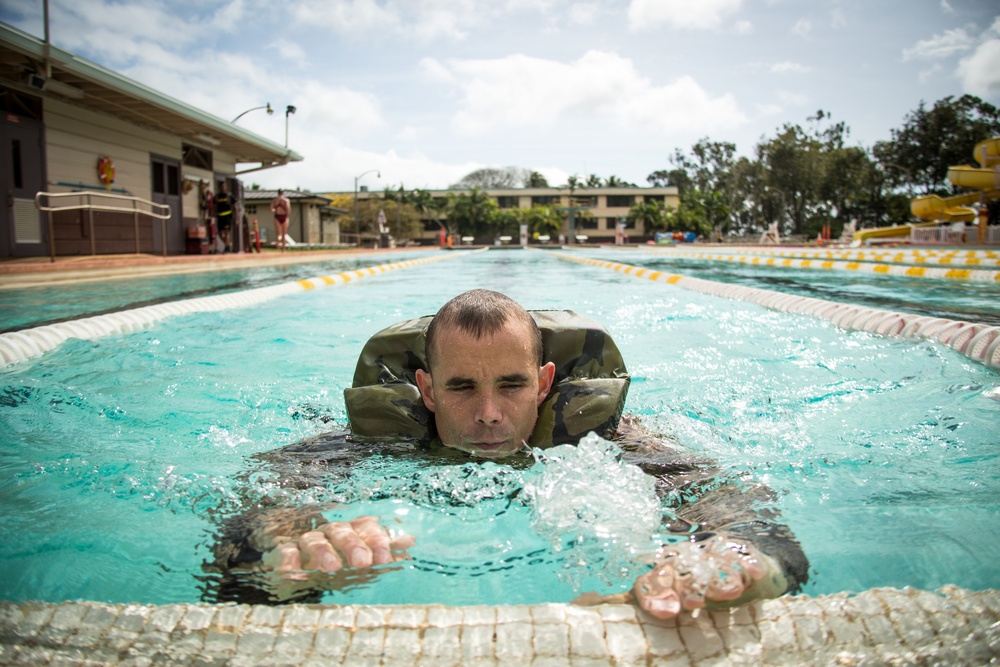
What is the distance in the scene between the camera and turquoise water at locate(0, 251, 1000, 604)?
1783mm

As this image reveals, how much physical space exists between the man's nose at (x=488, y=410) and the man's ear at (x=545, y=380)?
34cm

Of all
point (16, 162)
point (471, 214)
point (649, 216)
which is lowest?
point (16, 162)

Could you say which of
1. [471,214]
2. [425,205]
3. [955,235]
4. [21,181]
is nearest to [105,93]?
[21,181]

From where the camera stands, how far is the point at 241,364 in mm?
5414

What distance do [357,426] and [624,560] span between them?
1.22 m

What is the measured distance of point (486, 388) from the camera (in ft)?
7.13

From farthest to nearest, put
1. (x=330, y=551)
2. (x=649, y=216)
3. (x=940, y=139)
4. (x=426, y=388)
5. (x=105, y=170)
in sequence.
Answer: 1. (x=649, y=216)
2. (x=940, y=139)
3. (x=105, y=170)
4. (x=426, y=388)
5. (x=330, y=551)

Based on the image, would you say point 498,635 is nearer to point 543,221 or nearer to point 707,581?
point 707,581

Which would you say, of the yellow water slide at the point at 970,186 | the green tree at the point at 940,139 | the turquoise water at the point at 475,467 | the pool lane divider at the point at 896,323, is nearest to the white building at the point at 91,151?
the turquoise water at the point at 475,467

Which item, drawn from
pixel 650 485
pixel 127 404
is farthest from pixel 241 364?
pixel 650 485

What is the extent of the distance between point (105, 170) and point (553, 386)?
15.2 metres

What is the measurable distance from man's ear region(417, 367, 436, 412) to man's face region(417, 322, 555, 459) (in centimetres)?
18

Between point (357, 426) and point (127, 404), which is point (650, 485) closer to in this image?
point (357, 426)

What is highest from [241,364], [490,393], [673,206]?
[673,206]
